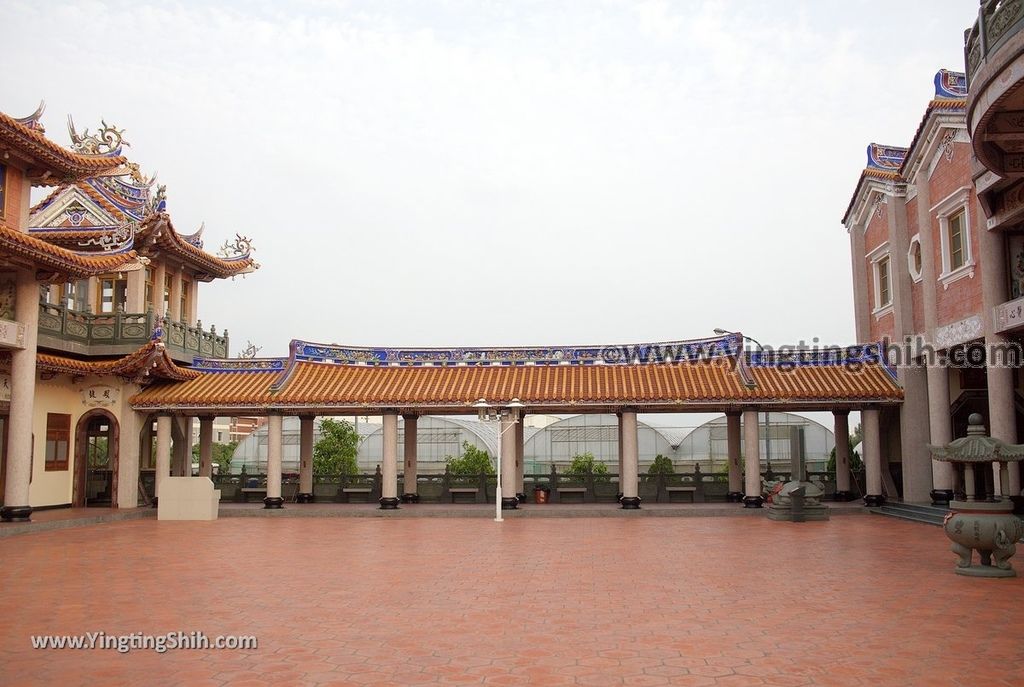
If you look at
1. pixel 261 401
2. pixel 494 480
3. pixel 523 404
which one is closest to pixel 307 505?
pixel 261 401

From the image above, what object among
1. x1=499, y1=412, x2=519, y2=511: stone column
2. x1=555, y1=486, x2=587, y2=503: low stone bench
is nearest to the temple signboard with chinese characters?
x1=499, y1=412, x2=519, y2=511: stone column

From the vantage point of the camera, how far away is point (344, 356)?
25.3 meters

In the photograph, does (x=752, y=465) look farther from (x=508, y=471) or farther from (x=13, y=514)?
(x=13, y=514)

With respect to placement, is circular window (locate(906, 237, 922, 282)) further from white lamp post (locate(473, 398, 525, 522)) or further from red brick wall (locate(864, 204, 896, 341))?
white lamp post (locate(473, 398, 525, 522))

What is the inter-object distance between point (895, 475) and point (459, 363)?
1267 centimetres

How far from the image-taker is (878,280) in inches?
944

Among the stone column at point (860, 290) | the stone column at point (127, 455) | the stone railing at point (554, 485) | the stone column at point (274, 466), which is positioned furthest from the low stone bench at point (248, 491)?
the stone column at point (860, 290)

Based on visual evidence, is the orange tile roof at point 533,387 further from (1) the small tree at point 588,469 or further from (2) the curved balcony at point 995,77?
(2) the curved balcony at point 995,77

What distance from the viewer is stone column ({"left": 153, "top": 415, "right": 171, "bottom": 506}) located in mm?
23141

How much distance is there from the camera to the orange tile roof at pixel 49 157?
1739 cm

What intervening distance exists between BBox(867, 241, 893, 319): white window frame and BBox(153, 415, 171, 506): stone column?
65.7ft

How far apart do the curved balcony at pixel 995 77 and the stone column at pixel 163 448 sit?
20.5 m

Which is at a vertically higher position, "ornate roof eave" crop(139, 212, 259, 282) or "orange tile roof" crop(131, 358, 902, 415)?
"ornate roof eave" crop(139, 212, 259, 282)

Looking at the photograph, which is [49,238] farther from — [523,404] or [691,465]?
[691,465]
